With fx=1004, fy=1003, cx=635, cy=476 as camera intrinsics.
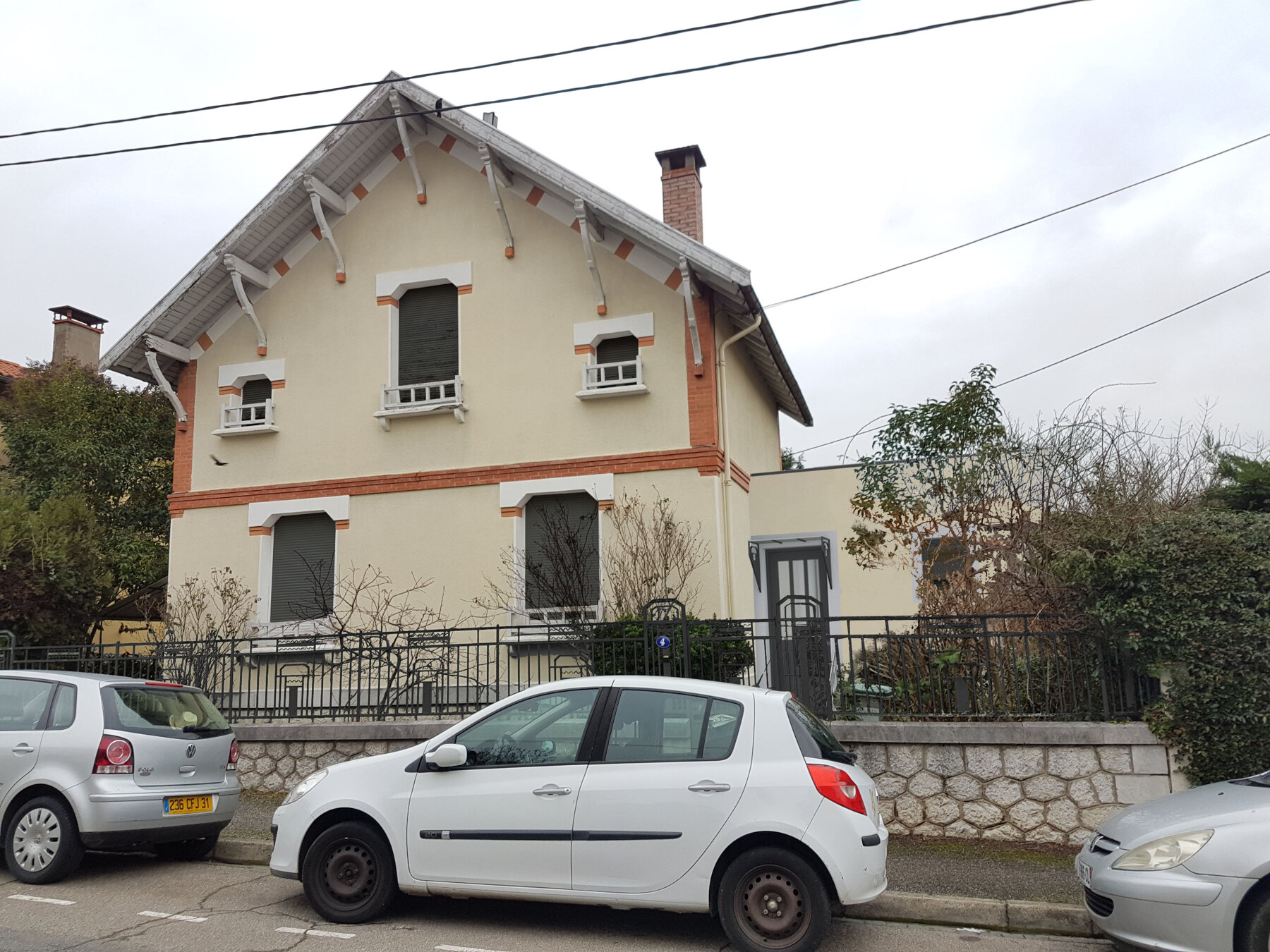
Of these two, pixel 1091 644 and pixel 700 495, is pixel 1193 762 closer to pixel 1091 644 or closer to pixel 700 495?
pixel 1091 644

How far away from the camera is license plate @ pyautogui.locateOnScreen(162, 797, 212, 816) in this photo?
291 inches

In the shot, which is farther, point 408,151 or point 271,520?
point 271,520

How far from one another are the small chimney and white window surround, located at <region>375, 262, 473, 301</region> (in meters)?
16.4

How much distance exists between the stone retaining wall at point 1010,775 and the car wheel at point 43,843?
5920 mm

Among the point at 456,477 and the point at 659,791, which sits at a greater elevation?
the point at 456,477

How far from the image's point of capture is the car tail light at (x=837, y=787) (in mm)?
5535

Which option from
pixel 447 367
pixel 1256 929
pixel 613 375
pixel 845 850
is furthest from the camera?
pixel 447 367

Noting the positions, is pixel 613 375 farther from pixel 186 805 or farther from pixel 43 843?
pixel 43 843

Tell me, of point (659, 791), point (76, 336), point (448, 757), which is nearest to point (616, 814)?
point (659, 791)

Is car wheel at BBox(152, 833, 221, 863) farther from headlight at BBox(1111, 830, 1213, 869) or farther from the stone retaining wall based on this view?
headlight at BBox(1111, 830, 1213, 869)

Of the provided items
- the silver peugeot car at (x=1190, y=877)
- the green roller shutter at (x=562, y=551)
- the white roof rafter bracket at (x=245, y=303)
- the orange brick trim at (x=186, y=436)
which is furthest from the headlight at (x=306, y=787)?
the orange brick trim at (x=186, y=436)

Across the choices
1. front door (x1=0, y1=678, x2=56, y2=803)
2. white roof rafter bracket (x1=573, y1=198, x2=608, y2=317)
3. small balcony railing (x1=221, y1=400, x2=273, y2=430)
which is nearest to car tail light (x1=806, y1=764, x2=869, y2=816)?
front door (x1=0, y1=678, x2=56, y2=803)

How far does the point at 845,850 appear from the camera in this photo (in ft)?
17.9

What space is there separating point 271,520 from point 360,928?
941cm
